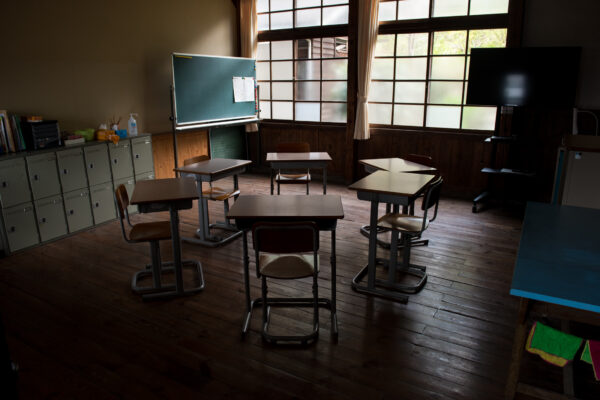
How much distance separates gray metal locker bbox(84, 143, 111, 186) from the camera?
4613mm

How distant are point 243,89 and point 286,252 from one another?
4953 millimetres

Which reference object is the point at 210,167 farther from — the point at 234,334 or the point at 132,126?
the point at 234,334

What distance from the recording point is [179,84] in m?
5.69

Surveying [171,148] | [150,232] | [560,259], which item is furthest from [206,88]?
[560,259]

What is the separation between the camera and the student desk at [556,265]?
1.63 m

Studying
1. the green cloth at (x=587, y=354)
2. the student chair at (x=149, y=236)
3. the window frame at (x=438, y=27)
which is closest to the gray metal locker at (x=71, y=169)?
the student chair at (x=149, y=236)

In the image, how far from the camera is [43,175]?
13.8ft

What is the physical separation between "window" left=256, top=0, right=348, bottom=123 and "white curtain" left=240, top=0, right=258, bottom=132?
152 mm

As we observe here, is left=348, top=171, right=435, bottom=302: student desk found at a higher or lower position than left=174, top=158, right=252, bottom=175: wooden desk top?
lower

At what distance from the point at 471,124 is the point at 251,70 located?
3.52 meters

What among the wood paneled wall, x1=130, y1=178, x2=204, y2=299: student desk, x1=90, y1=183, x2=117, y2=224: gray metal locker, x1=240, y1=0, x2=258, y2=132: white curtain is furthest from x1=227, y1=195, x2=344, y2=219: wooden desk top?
x1=240, y1=0, x2=258, y2=132: white curtain

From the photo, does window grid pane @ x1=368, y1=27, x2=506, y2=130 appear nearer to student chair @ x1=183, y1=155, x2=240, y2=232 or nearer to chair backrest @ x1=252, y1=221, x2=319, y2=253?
student chair @ x1=183, y1=155, x2=240, y2=232

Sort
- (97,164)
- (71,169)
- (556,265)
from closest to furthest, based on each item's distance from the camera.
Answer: (556,265) → (71,169) → (97,164)

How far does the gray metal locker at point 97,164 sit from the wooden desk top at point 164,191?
1.37 m
